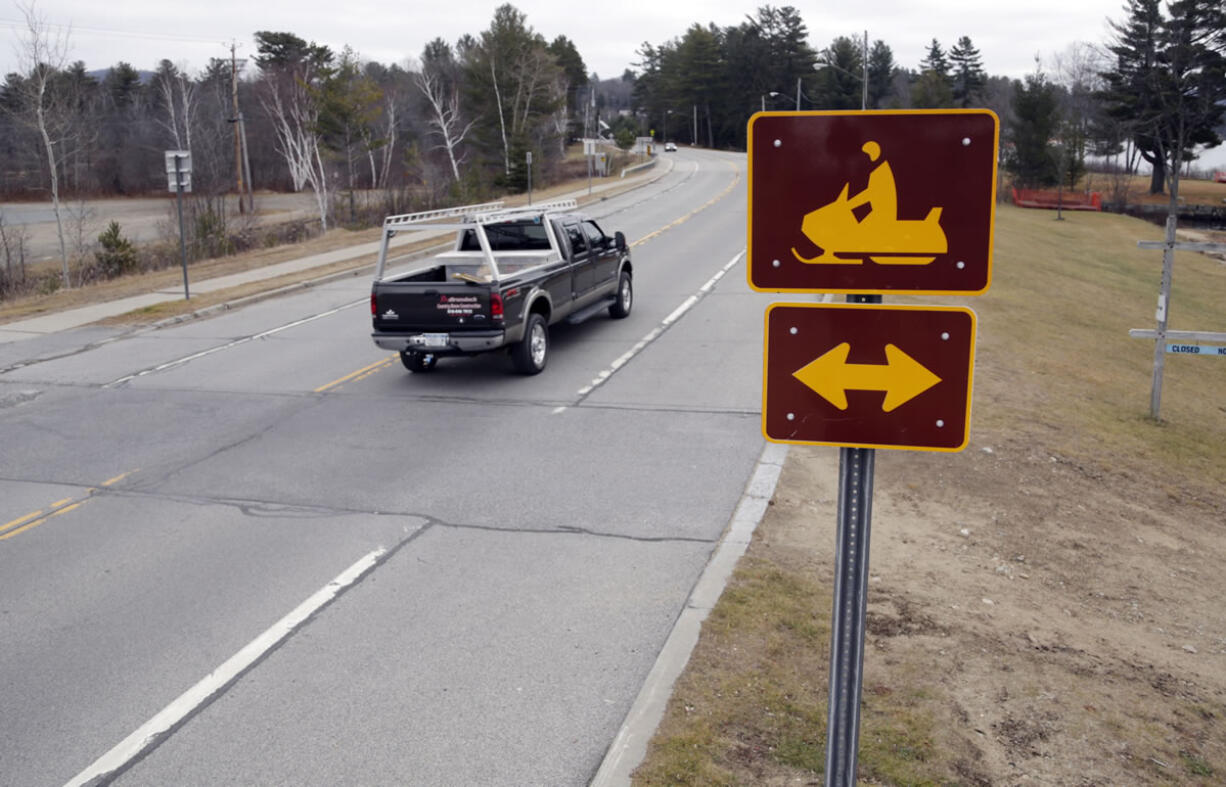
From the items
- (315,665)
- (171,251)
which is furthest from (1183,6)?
(315,665)

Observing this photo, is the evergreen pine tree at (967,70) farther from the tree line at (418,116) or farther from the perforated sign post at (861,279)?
the perforated sign post at (861,279)

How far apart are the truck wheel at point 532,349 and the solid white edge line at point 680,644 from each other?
4.75 m

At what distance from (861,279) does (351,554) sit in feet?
17.5

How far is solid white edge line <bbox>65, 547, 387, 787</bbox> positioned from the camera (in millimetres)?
4898

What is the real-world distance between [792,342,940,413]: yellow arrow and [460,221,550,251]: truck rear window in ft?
38.4

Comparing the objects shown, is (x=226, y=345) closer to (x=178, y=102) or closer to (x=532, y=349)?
(x=532, y=349)

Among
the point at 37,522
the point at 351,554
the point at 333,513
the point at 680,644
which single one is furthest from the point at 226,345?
the point at 680,644

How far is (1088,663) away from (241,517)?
246 inches

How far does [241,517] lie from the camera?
8.34 meters

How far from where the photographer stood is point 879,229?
120 inches

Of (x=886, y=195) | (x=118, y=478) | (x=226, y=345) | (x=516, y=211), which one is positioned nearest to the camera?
(x=886, y=195)

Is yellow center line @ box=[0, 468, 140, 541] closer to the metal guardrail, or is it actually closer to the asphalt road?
the asphalt road

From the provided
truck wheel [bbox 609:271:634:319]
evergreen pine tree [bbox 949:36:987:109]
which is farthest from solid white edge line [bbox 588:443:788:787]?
evergreen pine tree [bbox 949:36:987:109]

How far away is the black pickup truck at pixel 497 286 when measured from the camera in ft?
40.3
